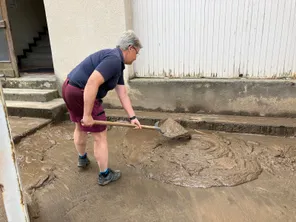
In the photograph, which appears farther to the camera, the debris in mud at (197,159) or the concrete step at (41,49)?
the concrete step at (41,49)

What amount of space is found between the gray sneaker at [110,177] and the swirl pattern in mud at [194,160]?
335 mm

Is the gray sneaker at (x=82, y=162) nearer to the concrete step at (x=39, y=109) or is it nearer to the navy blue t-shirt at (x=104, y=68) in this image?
the navy blue t-shirt at (x=104, y=68)

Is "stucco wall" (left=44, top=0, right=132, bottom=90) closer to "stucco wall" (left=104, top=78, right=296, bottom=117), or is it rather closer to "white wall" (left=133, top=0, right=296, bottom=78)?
"white wall" (left=133, top=0, right=296, bottom=78)

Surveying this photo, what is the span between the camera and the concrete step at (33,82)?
203 inches

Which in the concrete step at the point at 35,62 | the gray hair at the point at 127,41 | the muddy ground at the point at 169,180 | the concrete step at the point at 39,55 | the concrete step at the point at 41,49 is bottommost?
the muddy ground at the point at 169,180

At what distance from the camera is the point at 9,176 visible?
60.6 inches

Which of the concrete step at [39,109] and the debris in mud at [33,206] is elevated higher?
the concrete step at [39,109]

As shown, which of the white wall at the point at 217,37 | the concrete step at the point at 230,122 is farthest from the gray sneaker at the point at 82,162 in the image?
the white wall at the point at 217,37

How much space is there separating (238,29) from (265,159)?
200cm

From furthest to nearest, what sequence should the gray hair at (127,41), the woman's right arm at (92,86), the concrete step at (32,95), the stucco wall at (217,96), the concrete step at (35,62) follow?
the concrete step at (35,62)
the concrete step at (32,95)
the stucco wall at (217,96)
the gray hair at (127,41)
the woman's right arm at (92,86)

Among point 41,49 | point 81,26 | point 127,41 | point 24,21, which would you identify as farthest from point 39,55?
point 127,41

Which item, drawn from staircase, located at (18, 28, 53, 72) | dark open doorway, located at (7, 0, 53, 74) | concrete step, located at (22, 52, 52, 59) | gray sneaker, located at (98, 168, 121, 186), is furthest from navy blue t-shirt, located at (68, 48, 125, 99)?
concrete step, located at (22, 52, 52, 59)

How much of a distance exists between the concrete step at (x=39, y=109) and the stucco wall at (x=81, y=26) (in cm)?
75

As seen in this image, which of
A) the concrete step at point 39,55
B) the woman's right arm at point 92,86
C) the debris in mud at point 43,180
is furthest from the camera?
the concrete step at point 39,55
